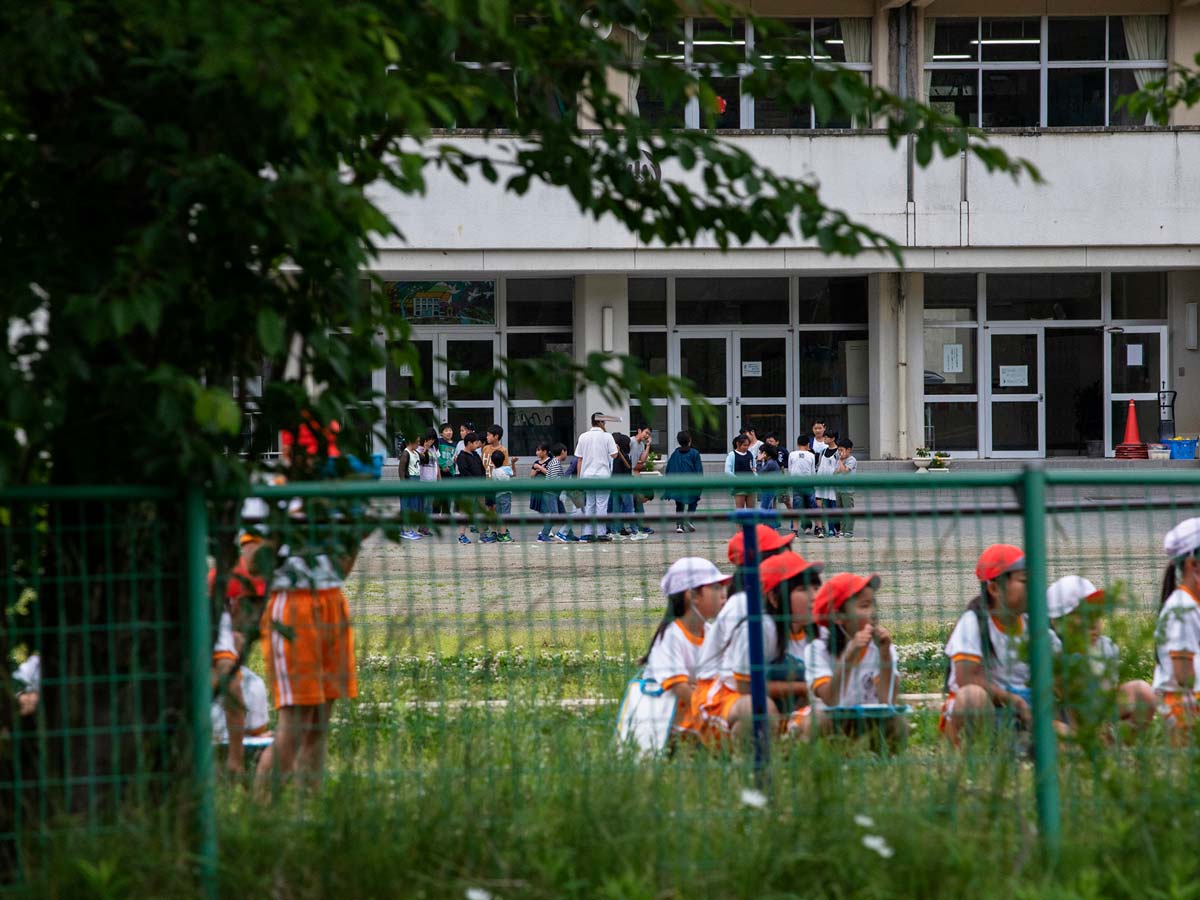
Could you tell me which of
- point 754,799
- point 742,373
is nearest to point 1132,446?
point 742,373

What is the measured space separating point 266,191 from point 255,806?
1.63 metres

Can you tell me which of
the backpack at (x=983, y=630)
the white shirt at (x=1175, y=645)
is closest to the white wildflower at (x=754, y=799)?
the backpack at (x=983, y=630)

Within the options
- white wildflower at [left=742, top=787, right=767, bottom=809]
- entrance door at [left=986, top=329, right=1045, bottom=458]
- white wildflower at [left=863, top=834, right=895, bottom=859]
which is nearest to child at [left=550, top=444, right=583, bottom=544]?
white wildflower at [left=742, top=787, right=767, bottom=809]

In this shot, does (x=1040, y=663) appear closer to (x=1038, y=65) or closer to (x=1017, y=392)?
(x=1017, y=392)

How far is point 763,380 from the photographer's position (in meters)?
27.4

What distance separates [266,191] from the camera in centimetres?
334

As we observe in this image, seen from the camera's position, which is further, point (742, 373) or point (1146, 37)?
point (742, 373)

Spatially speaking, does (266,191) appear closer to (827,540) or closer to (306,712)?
(306,712)

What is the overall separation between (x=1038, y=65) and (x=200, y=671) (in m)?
25.4

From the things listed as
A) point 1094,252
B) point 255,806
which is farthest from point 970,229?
point 255,806

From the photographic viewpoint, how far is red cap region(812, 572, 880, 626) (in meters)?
4.65

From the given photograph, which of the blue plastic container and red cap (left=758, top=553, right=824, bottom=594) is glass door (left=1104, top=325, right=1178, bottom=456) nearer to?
the blue plastic container

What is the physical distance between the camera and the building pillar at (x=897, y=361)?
26.5m

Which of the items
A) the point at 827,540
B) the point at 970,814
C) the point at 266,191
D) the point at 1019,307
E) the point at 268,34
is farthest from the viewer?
the point at 1019,307
